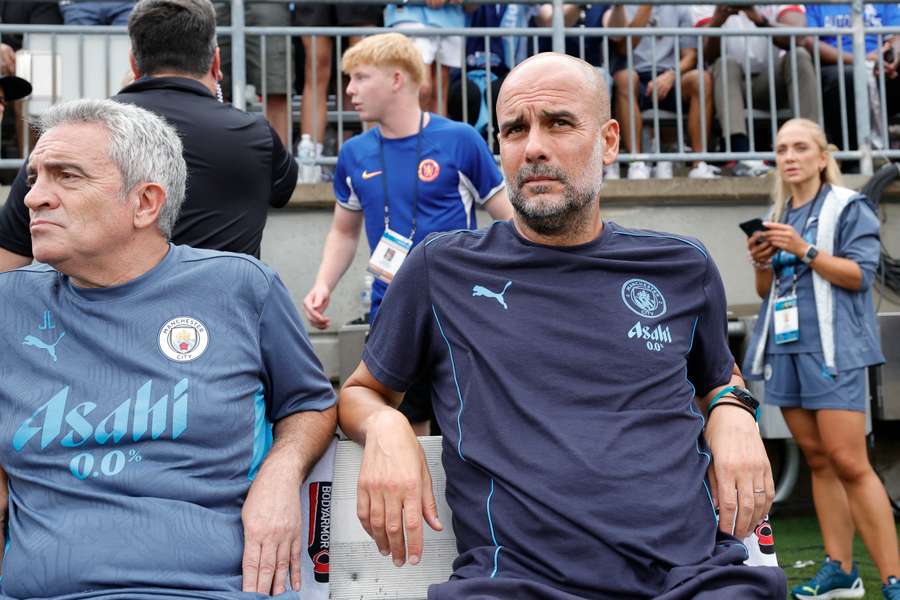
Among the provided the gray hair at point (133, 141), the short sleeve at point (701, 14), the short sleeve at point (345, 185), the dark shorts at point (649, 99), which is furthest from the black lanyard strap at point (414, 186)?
the short sleeve at point (701, 14)

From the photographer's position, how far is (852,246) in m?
4.81

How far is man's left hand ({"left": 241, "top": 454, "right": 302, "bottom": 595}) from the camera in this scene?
210 centimetres

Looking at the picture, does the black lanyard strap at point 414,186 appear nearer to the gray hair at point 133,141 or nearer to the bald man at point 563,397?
the bald man at point 563,397

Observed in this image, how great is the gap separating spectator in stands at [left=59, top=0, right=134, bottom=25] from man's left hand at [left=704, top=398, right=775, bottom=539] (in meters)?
5.96

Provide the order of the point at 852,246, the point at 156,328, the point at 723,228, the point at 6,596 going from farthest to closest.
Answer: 1. the point at 723,228
2. the point at 852,246
3. the point at 156,328
4. the point at 6,596

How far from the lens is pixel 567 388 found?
221 cm

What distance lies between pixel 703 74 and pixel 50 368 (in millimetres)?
5883

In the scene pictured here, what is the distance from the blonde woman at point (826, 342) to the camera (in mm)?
4555

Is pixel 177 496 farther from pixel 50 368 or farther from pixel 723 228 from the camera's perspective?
pixel 723 228

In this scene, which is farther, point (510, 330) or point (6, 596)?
point (510, 330)

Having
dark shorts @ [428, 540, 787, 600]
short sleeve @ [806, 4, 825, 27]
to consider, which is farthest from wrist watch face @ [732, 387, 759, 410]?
short sleeve @ [806, 4, 825, 27]

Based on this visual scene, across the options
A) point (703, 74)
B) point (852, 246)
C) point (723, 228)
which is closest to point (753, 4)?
point (703, 74)

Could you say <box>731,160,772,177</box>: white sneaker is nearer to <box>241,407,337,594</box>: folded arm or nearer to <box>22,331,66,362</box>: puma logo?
<box>241,407,337,594</box>: folded arm

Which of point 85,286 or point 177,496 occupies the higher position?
point 85,286
